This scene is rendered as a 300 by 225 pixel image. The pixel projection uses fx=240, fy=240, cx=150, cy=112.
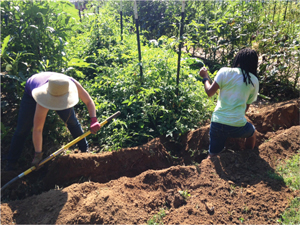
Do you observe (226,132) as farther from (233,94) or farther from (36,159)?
(36,159)

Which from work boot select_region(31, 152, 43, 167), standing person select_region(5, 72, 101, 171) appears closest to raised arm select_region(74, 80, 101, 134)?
→ standing person select_region(5, 72, 101, 171)

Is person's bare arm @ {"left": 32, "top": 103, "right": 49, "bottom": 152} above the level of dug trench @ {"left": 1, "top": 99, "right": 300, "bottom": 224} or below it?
above

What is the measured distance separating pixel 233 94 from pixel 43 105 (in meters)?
2.04

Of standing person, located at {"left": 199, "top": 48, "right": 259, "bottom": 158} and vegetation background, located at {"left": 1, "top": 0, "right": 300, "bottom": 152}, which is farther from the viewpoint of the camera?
vegetation background, located at {"left": 1, "top": 0, "right": 300, "bottom": 152}

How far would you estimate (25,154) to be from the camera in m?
3.47

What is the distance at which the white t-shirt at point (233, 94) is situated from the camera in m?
2.68

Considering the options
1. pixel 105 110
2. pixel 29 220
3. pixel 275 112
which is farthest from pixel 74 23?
pixel 275 112

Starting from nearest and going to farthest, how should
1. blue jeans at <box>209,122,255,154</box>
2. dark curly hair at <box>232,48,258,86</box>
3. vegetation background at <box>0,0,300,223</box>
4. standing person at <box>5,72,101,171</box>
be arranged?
standing person at <box>5,72,101,171</box>, dark curly hair at <box>232,48,258,86</box>, blue jeans at <box>209,122,255,154</box>, vegetation background at <box>0,0,300,223</box>

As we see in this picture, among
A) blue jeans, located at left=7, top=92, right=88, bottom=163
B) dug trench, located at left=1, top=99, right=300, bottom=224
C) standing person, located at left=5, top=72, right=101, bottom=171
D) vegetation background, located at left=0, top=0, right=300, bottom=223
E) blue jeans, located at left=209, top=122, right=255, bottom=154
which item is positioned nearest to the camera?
dug trench, located at left=1, top=99, right=300, bottom=224

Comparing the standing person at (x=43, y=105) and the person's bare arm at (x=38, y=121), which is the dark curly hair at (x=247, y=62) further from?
the person's bare arm at (x=38, y=121)

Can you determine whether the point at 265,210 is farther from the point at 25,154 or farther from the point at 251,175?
the point at 25,154

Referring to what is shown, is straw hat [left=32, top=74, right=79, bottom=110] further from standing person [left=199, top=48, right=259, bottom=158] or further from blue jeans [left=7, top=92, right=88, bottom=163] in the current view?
standing person [left=199, top=48, right=259, bottom=158]

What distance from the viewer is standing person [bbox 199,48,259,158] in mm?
2672

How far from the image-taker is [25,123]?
308 centimetres
